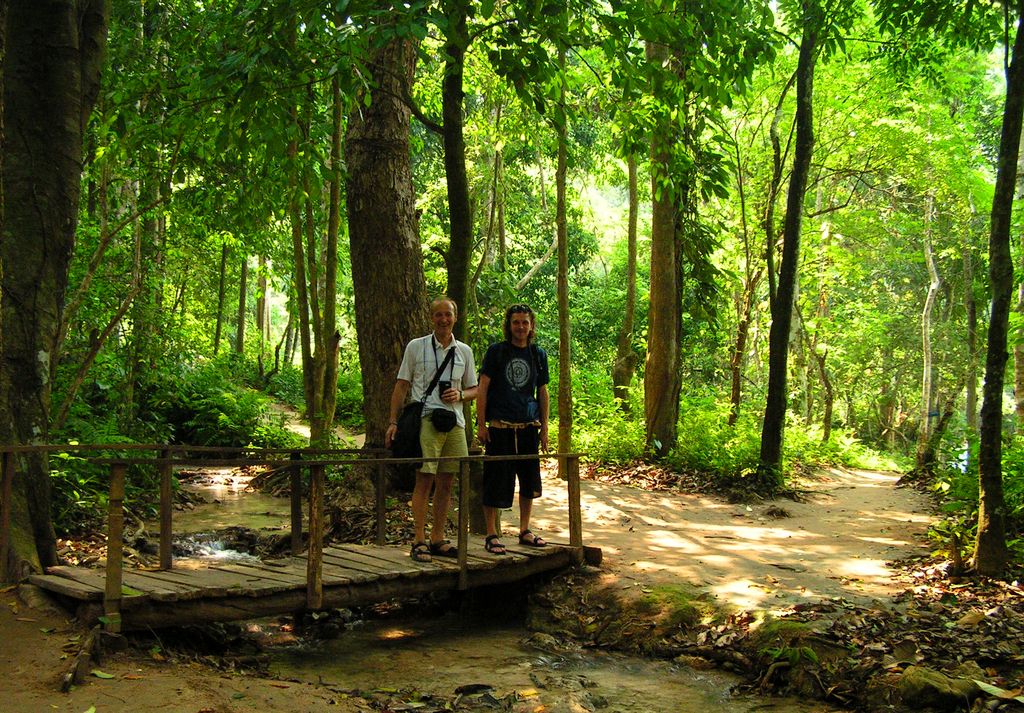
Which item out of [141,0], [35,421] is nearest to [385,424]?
[35,421]

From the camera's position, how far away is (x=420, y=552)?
6707 mm

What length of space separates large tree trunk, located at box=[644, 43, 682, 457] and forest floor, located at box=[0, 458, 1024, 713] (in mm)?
3801

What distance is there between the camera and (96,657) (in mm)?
4566

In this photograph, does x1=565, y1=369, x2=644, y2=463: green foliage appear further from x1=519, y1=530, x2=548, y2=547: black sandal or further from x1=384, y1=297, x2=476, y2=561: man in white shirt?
x1=384, y1=297, x2=476, y2=561: man in white shirt

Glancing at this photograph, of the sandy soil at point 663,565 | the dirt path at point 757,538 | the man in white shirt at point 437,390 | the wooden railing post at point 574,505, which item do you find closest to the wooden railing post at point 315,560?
the sandy soil at point 663,565

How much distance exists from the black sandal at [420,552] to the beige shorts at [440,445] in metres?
0.69

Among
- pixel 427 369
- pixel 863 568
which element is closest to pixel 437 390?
pixel 427 369

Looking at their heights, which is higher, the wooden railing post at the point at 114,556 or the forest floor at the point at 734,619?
the wooden railing post at the point at 114,556

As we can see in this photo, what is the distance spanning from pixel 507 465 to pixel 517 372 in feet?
2.73

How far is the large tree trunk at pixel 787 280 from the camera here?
11.5 meters

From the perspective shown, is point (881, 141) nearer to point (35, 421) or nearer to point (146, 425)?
point (146, 425)

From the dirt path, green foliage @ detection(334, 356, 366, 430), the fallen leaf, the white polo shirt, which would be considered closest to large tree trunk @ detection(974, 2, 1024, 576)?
the dirt path

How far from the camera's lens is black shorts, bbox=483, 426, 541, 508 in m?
7.00

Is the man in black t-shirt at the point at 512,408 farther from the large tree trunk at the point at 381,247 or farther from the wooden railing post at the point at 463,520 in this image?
the large tree trunk at the point at 381,247
